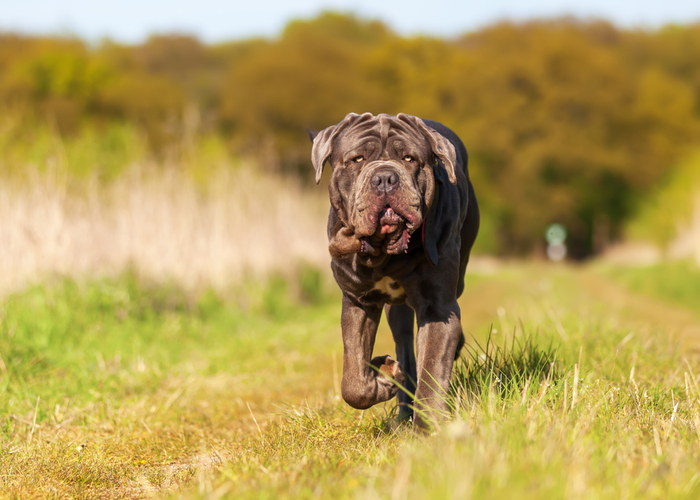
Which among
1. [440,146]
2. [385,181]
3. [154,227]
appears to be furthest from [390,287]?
[154,227]

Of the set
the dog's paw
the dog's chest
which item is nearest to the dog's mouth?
the dog's chest

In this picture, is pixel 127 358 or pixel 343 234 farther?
pixel 127 358

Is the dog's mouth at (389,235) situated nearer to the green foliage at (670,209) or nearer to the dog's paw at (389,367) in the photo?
the dog's paw at (389,367)

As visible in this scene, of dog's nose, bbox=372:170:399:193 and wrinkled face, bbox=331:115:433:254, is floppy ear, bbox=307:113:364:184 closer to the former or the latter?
wrinkled face, bbox=331:115:433:254

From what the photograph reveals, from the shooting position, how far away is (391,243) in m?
3.12

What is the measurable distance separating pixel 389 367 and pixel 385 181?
38.2 inches

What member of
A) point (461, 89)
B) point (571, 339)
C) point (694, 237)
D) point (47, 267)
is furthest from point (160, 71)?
point (571, 339)

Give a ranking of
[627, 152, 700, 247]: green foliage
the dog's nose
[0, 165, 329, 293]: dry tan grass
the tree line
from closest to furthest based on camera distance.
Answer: the dog's nose < [0, 165, 329, 293]: dry tan grass < [627, 152, 700, 247]: green foliage < the tree line

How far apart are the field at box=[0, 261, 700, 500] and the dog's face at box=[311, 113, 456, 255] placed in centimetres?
78

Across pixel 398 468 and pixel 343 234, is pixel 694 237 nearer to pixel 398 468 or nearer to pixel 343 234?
pixel 343 234

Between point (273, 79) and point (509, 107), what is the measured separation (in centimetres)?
1274

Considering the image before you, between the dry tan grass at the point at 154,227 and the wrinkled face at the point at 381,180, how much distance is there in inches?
184

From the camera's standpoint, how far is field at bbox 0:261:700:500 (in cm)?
201

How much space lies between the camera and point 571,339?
4.69 metres
